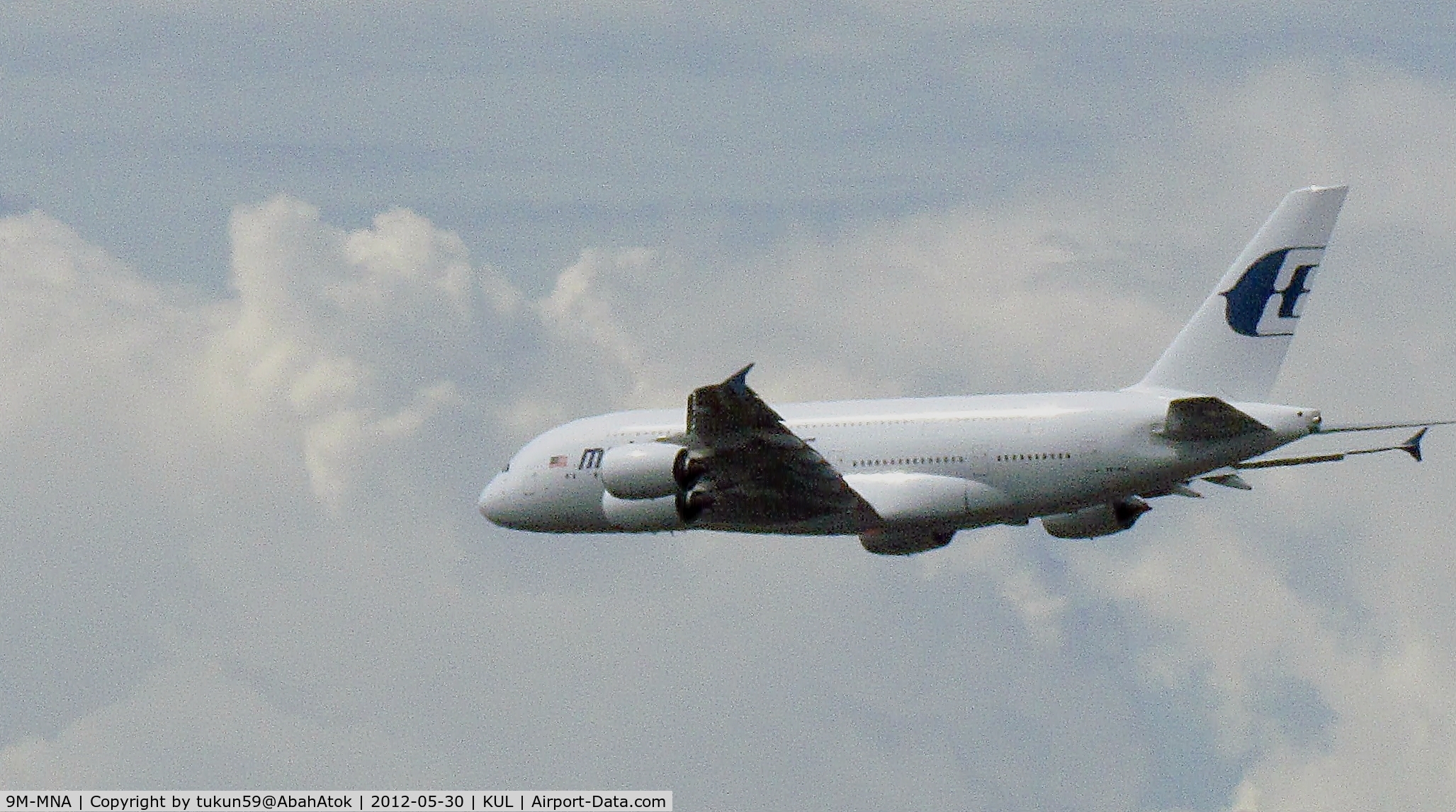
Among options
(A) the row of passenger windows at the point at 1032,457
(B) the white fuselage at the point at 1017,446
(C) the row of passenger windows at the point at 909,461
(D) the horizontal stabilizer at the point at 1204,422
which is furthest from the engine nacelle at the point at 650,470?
(D) the horizontal stabilizer at the point at 1204,422

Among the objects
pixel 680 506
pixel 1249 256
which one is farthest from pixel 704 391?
pixel 1249 256

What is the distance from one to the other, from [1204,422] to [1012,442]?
4.86 m

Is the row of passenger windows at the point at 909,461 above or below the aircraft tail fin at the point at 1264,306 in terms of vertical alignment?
below

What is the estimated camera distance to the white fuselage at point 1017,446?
184 ft

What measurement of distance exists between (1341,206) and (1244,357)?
454 centimetres

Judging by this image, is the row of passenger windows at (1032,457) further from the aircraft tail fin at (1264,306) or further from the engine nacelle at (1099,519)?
the engine nacelle at (1099,519)

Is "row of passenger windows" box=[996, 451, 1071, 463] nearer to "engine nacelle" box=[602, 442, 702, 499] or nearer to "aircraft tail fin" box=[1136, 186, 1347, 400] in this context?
Result: "aircraft tail fin" box=[1136, 186, 1347, 400]

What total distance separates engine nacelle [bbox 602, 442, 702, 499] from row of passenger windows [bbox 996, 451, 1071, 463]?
7339 millimetres

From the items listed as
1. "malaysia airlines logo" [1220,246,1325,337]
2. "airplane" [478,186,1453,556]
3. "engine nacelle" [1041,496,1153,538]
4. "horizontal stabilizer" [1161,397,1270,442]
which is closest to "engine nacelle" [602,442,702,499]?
"airplane" [478,186,1453,556]

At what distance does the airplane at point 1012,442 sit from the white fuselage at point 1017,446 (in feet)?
0.12

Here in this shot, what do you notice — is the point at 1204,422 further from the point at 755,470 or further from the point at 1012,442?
the point at 755,470

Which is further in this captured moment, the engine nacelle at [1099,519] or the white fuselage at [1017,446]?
the engine nacelle at [1099,519]

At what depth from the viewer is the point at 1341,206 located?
5847cm

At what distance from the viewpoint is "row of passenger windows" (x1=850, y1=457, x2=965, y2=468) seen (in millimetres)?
58062
